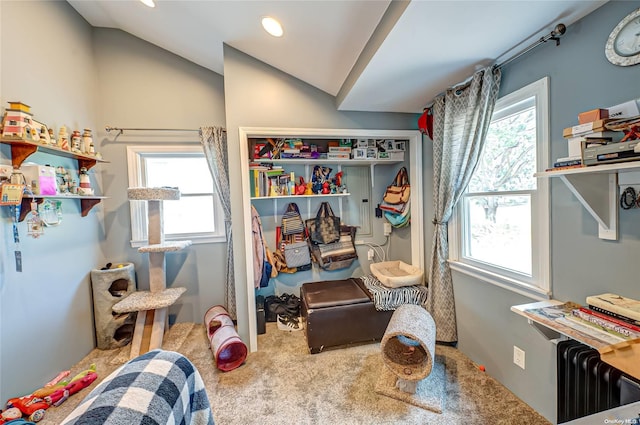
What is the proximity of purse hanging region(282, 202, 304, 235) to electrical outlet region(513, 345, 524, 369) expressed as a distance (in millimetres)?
2110

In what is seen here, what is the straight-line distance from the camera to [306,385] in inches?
75.4

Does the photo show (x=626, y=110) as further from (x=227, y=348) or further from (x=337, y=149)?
(x=227, y=348)

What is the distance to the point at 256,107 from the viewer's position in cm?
234

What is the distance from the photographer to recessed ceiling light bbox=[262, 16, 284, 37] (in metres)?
1.78

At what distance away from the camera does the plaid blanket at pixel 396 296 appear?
2385mm

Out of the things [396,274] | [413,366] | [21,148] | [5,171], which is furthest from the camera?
[396,274]

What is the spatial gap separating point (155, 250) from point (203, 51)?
1.97 metres

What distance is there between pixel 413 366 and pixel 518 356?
659mm

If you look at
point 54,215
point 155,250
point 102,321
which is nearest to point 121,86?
point 54,215

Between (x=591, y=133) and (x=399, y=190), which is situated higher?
(x=591, y=133)

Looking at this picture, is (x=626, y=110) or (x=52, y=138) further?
(x=52, y=138)

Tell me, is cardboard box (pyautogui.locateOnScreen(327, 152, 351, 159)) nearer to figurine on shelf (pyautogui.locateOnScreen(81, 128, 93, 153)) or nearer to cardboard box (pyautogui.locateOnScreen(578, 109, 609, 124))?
cardboard box (pyautogui.locateOnScreen(578, 109, 609, 124))

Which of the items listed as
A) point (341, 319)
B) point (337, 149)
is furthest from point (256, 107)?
point (341, 319)

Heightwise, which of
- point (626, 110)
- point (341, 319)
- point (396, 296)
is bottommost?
point (341, 319)
